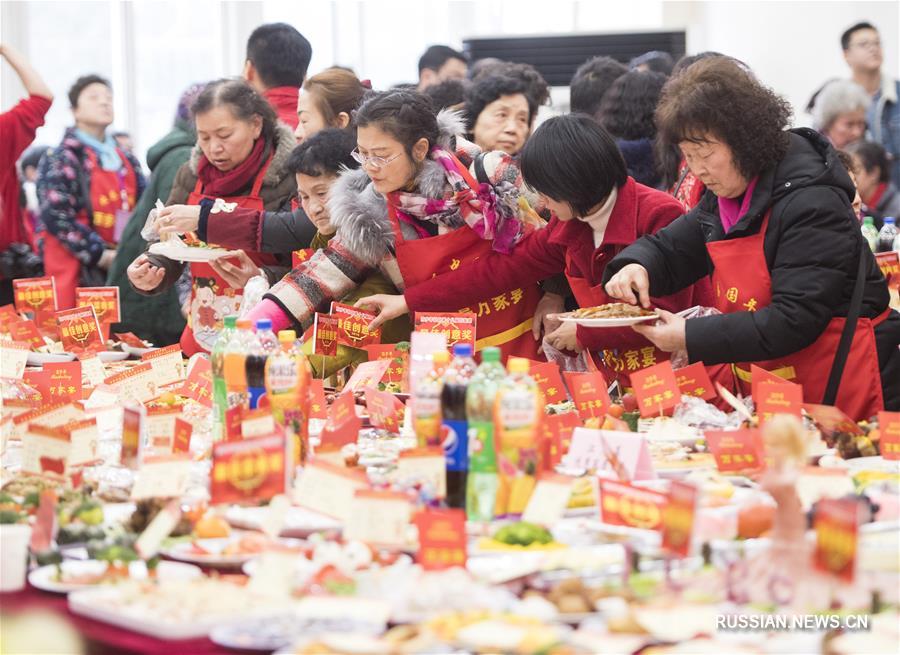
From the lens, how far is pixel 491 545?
1.87 meters

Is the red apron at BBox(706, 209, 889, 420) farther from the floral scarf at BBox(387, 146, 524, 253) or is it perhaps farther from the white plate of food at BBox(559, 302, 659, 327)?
the floral scarf at BBox(387, 146, 524, 253)

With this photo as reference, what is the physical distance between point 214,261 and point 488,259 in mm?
1032

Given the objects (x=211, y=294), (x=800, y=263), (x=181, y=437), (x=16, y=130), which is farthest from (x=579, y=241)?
(x=16, y=130)

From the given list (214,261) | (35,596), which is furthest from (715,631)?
(214,261)

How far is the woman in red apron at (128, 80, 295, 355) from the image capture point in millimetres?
4051

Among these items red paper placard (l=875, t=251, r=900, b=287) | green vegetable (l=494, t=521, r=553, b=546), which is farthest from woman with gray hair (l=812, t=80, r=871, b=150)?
green vegetable (l=494, t=521, r=553, b=546)

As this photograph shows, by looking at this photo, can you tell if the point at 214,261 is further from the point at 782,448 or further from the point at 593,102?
the point at 782,448

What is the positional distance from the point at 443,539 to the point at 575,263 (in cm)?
161

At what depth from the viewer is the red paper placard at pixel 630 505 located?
6.30 feet

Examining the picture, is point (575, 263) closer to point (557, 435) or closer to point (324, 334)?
point (324, 334)

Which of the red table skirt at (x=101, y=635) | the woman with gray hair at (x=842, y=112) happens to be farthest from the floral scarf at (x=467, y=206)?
the woman with gray hair at (x=842, y=112)

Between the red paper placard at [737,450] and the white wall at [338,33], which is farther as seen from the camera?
the white wall at [338,33]

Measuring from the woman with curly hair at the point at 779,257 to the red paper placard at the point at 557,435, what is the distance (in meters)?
0.39

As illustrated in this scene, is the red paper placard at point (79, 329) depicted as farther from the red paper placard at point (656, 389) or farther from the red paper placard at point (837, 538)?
the red paper placard at point (837, 538)
